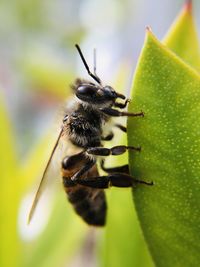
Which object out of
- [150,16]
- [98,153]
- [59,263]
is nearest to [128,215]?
[98,153]

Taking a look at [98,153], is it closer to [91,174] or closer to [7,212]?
[91,174]

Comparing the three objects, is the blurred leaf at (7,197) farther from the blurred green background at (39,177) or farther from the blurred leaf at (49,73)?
the blurred leaf at (49,73)

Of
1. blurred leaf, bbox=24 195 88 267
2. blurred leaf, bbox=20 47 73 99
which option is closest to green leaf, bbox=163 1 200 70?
blurred leaf, bbox=24 195 88 267

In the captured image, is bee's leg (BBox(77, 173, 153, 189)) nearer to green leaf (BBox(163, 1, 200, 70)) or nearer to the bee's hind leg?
A: the bee's hind leg

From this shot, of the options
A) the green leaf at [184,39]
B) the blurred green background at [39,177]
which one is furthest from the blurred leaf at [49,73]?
the green leaf at [184,39]

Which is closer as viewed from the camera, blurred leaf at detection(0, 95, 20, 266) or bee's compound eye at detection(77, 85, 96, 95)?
bee's compound eye at detection(77, 85, 96, 95)
